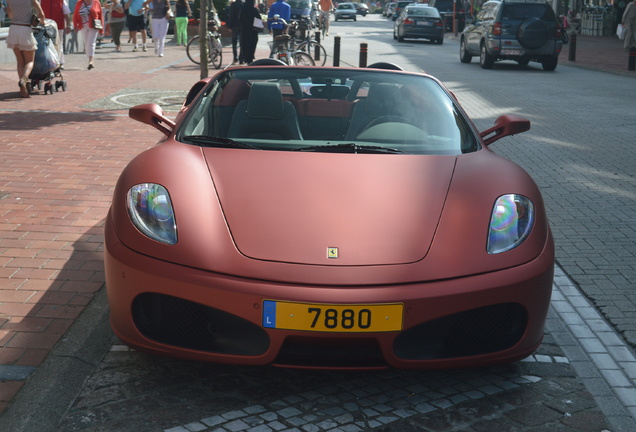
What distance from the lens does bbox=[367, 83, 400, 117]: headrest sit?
16.5 ft

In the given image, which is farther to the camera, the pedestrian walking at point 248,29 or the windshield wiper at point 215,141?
the pedestrian walking at point 248,29

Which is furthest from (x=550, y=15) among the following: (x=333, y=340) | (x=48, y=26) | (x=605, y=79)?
(x=333, y=340)

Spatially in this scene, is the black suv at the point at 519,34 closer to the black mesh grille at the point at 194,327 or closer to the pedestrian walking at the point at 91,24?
the pedestrian walking at the point at 91,24

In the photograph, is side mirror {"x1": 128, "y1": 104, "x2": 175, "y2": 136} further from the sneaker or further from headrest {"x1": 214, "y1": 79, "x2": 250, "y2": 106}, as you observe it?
the sneaker

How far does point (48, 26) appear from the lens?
13781 millimetres

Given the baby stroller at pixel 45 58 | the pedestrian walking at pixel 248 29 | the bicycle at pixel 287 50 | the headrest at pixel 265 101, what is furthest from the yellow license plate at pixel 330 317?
the pedestrian walking at pixel 248 29

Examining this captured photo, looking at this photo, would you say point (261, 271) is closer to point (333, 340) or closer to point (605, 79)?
point (333, 340)

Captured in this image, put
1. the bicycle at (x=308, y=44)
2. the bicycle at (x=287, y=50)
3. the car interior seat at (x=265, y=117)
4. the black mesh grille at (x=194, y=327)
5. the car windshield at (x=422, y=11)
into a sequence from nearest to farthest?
the black mesh grille at (x=194, y=327), the car interior seat at (x=265, y=117), the bicycle at (x=287, y=50), the bicycle at (x=308, y=44), the car windshield at (x=422, y=11)

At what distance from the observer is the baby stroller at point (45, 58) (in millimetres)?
13398

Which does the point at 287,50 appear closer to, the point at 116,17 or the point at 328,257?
the point at 116,17

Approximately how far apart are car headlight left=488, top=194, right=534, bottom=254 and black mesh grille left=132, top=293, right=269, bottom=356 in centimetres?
105

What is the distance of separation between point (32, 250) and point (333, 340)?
2883 mm

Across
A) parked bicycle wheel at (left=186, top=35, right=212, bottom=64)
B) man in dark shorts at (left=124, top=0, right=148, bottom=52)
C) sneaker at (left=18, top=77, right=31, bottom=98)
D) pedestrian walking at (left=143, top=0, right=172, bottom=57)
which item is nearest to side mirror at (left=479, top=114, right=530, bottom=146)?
sneaker at (left=18, top=77, right=31, bottom=98)

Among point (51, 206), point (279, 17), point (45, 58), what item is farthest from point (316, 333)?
point (279, 17)
